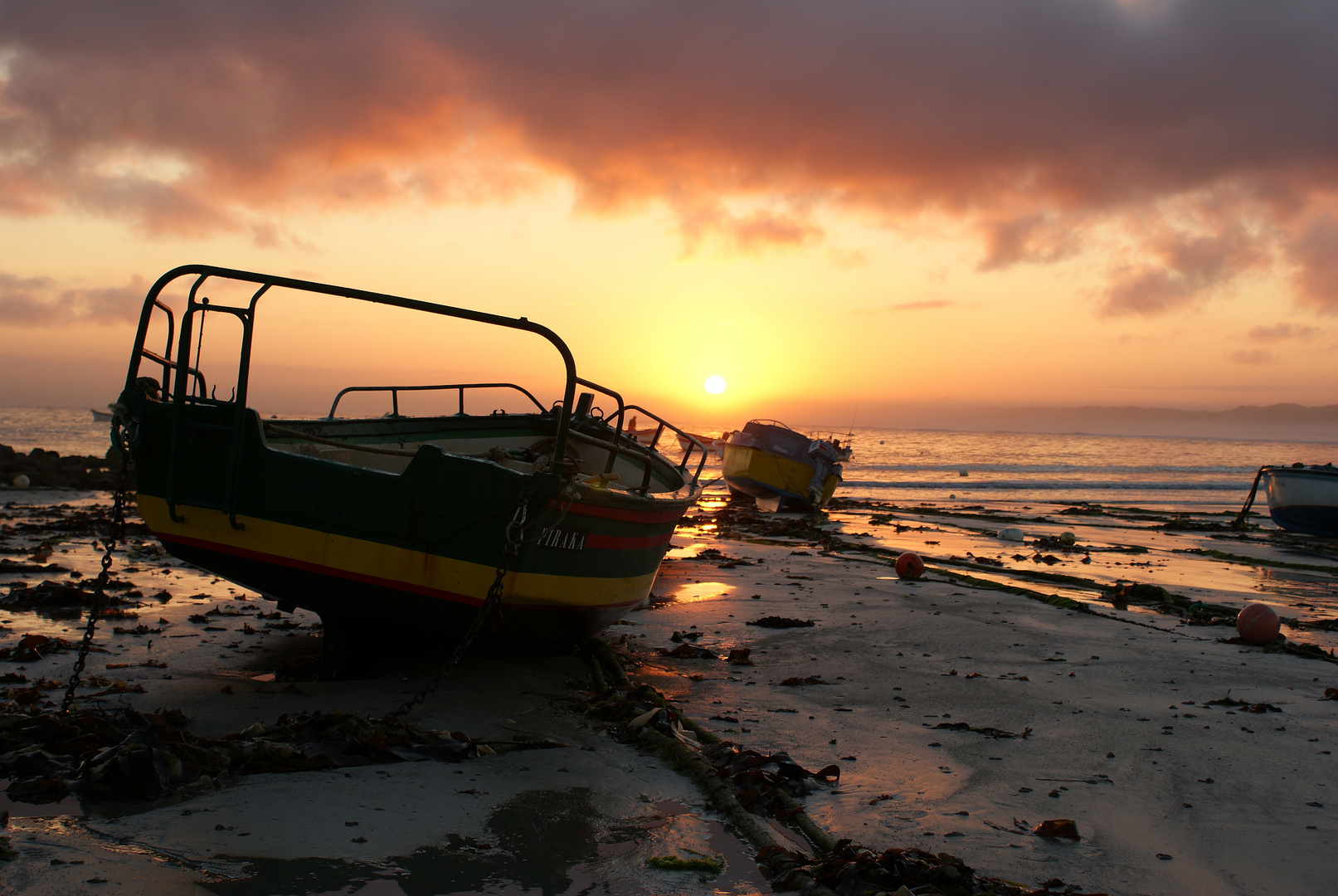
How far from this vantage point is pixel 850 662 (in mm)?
6332

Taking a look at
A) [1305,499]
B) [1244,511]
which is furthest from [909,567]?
[1305,499]

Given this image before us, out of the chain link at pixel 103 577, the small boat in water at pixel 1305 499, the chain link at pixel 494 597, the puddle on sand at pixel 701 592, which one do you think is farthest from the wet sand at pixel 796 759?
the small boat in water at pixel 1305 499

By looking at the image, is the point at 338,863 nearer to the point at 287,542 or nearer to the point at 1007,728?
the point at 287,542

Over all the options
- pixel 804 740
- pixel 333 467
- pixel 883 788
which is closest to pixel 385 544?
pixel 333 467

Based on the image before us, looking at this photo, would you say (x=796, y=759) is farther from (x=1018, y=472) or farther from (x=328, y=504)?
(x=1018, y=472)

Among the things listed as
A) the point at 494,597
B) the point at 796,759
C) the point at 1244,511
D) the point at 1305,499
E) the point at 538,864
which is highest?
the point at 1305,499

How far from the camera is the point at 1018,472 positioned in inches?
1881

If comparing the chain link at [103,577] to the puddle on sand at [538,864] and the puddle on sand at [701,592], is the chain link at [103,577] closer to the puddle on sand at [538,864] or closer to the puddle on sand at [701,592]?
the puddle on sand at [538,864]

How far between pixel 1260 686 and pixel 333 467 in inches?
249

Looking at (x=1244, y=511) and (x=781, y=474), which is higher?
(x=1244, y=511)

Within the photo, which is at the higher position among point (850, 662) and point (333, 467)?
point (333, 467)

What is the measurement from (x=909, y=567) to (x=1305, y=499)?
1524 centimetres

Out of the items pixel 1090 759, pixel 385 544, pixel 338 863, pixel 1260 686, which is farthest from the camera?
pixel 1260 686

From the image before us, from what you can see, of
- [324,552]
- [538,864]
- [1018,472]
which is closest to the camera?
[538,864]
